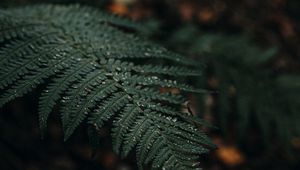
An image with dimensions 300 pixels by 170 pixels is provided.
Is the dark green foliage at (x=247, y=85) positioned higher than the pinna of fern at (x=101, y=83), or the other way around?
the pinna of fern at (x=101, y=83)

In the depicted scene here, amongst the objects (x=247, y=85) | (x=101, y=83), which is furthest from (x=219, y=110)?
(x=101, y=83)

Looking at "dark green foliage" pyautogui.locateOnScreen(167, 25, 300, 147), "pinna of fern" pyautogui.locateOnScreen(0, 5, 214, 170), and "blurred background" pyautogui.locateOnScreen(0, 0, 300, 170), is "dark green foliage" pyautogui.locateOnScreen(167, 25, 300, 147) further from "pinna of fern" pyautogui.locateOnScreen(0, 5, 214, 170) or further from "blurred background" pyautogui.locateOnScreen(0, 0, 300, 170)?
"pinna of fern" pyautogui.locateOnScreen(0, 5, 214, 170)

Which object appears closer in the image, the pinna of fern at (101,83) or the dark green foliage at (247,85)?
the pinna of fern at (101,83)

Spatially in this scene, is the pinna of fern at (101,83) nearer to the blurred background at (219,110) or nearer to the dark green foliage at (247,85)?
the blurred background at (219,110)

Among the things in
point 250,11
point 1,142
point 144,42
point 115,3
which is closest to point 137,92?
point 144,42

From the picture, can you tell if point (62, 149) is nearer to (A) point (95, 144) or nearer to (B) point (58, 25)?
(B) point (58, 25)

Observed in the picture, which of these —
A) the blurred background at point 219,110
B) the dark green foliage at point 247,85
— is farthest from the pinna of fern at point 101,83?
the dark green foliage at point 247,85

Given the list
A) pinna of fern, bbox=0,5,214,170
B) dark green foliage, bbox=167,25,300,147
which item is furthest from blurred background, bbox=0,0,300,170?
pinna of fern, bbox=0,5,214,170
